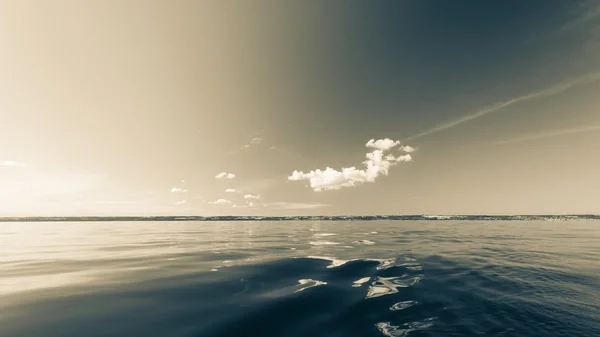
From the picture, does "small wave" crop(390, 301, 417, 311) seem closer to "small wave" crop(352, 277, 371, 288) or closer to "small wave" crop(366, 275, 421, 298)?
"small wave" crop(366, 275, 421, 298)

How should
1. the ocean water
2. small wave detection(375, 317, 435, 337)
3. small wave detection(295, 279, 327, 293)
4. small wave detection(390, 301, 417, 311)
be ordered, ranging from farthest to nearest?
small wave detection(295, 279, 327, 293), small wave detection(390, 301, 417, 311), the ocean water, small wave detection(375, 317, 435, 337)

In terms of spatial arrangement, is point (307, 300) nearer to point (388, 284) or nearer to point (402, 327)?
point (402, 327)

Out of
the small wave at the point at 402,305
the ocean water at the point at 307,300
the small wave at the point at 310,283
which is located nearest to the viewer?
the ocean water at the point at 307,300

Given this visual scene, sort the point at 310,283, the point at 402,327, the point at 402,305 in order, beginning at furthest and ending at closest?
the point at 310,283 < the point at 402,305 < the point at 402,327

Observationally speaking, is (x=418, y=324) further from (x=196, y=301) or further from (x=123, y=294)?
(x=123, y=294)

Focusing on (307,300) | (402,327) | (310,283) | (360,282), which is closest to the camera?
(402,327)

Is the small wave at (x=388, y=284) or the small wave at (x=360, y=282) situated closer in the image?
the small wave at (x=388, y=284)

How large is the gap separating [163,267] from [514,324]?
13.5m

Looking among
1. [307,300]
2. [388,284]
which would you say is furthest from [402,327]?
[388,284]

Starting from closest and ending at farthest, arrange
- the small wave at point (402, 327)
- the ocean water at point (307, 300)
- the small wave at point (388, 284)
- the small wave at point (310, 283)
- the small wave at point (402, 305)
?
the small wave at point (402, 327), the ocean water at point (307, 300), the small wave at point (402, 305), the small wave at point (388, 284), the small wave at point (310, 283)

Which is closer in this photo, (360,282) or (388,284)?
(388,284)

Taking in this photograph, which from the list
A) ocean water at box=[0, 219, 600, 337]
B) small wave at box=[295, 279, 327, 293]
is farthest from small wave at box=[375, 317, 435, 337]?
small wave at box=[295, 279, 327, 293]

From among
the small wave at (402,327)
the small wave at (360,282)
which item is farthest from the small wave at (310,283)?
the small wave at (402,327)

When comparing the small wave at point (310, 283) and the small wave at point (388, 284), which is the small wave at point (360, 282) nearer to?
the small wave at point (388, 284)
